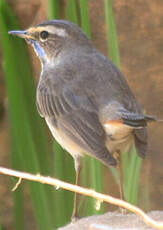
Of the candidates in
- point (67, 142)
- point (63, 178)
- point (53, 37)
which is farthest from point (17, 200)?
point (53, 37)

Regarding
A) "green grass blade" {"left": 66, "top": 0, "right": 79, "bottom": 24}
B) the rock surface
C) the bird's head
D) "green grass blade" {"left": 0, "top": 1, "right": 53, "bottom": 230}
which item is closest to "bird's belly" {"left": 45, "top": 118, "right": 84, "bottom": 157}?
the rock surface

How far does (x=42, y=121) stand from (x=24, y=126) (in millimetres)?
277

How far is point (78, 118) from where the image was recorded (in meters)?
2.64

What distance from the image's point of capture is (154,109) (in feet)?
13.2

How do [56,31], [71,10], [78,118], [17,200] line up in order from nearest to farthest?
[78,118] < [56,31] < [71,10] < [17,200]

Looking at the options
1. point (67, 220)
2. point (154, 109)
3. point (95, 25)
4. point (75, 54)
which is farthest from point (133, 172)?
point (95, 25)

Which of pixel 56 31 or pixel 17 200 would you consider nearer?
pixel 56 31

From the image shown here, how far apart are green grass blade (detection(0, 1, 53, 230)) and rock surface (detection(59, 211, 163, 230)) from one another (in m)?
0.65

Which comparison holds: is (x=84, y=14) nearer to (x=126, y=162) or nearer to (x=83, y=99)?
(x=83, y=99)

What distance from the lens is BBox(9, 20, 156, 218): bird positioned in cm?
257

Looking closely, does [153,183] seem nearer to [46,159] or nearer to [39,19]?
[46,159]

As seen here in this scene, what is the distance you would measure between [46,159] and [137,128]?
3.33 feet

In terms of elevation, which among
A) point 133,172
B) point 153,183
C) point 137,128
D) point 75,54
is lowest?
point 153,183

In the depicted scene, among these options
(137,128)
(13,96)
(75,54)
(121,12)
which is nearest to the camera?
(137,128)
